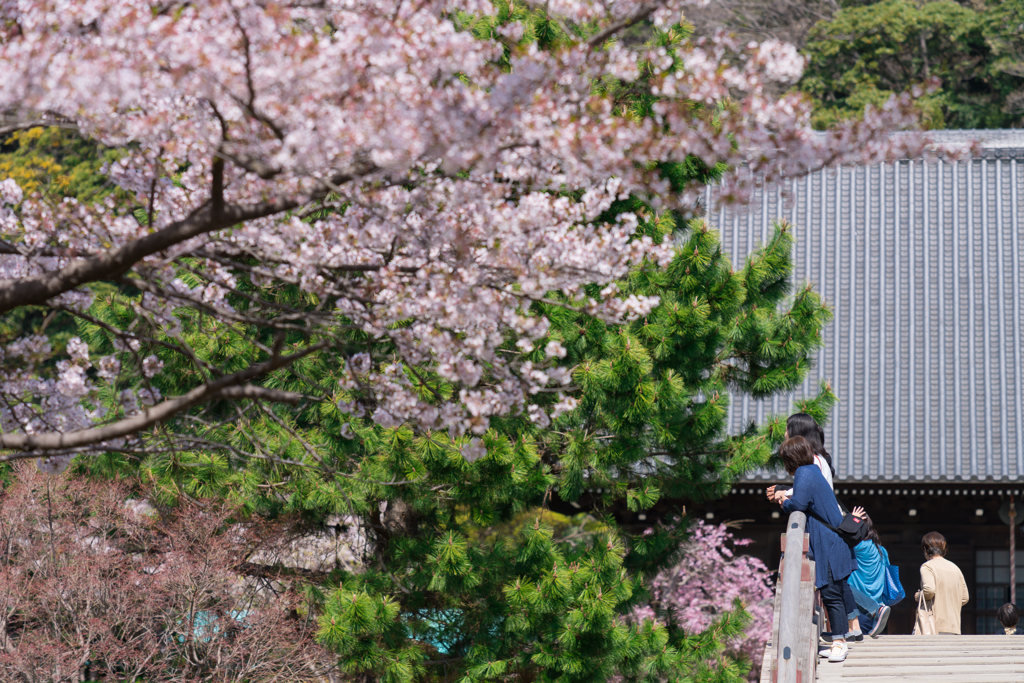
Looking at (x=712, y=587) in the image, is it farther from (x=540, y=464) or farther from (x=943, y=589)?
(x=540, y=464)

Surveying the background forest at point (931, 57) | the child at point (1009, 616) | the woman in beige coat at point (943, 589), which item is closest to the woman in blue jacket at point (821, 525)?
the woman in beige coat at point (943, 589)

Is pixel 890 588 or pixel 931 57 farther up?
pixel 931 57

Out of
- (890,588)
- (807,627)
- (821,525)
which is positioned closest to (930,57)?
(890,588)

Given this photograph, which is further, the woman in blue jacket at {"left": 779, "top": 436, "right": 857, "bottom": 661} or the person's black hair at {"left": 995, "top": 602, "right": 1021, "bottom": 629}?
the person's black hair at {"left": 995, "top": 602, "right": 1021, "bottom": 629}

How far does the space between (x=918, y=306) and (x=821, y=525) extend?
25.3 feet

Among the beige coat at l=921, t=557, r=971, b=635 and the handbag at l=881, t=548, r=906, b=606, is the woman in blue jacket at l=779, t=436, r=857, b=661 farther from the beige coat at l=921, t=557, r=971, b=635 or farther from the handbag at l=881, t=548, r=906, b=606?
the beige coat at l=921, t=557, r=971, b=635

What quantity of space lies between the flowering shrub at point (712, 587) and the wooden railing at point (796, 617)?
4.67m

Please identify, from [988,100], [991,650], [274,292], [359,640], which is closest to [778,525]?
[991,650]

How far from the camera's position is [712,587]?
33.6ft

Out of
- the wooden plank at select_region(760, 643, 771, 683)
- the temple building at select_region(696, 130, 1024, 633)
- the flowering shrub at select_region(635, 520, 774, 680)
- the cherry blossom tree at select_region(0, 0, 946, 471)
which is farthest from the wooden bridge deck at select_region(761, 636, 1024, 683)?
the flowering shrub at select_region(635, 520, 774, 680)

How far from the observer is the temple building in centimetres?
1059

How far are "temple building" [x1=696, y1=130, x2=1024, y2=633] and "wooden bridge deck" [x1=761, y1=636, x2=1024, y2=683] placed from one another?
3.67m

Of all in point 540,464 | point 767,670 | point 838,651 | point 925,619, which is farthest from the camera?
point 925,619

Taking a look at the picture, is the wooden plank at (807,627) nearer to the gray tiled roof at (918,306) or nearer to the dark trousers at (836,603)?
the dark trousers at (836,603)
